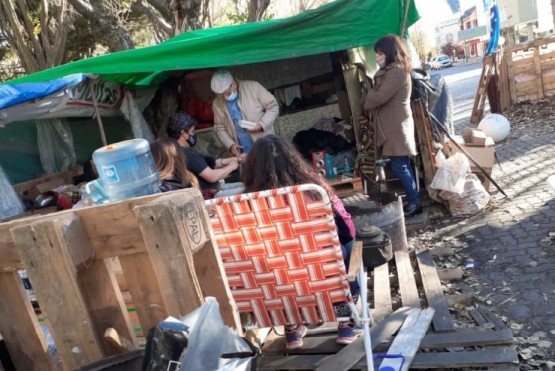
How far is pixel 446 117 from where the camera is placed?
604cm

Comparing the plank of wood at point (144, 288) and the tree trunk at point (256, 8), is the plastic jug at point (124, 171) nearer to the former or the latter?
the plank of wood at point (144, 288)

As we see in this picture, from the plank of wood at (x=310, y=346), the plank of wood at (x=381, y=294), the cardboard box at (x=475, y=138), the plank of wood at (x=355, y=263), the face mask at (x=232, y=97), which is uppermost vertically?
the face mask at (x=232, y=97)

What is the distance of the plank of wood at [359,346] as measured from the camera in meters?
2.88

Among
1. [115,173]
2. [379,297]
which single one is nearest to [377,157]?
[379,297]

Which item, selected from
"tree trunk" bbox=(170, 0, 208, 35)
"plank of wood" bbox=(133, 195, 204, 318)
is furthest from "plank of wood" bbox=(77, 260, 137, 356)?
"tree trunk" bbox=(170, 0, 208, 35)

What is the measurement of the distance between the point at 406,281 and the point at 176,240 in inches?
107

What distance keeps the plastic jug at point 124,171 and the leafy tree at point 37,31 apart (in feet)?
37.2

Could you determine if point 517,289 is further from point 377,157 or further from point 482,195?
point 377,157

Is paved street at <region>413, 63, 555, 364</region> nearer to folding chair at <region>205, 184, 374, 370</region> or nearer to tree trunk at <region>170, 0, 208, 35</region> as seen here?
folding chair at <region>205, 184, 374, 370</region>

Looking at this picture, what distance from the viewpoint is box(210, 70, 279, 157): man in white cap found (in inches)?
217

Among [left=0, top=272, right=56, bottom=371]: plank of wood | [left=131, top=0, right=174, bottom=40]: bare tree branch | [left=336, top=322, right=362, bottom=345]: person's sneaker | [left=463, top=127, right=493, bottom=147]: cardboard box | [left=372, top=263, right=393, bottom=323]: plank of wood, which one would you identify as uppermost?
[left=131, top=0, right=174, bottom=40]: bare tree branch

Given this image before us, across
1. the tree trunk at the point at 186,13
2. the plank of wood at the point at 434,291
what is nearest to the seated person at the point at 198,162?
the plank of wood at the point at 434,291

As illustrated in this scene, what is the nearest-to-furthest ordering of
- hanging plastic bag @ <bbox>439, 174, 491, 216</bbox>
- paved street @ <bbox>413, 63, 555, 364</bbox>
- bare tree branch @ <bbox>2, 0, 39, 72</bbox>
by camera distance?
paved street @ <bbox>413, 63, 555, 364</bbox>
hanging plastic bag @ <bbox>439, 174, 491, 216</bbox>
bare tree branch @ <bbox>2, 0, 39, 72</bbox>

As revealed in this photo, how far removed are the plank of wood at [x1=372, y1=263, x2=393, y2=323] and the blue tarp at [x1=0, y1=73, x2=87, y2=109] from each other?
3645 mm
